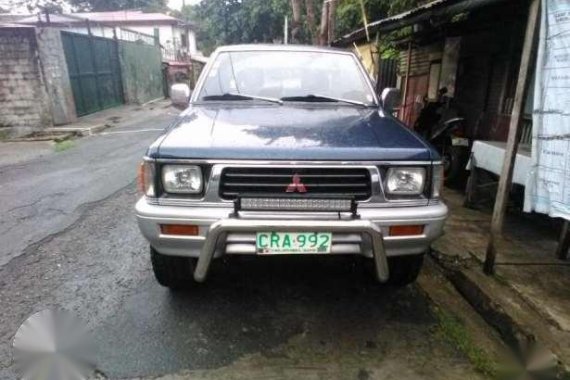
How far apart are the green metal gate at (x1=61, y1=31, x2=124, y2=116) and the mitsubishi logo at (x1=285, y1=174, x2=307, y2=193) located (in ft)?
39.7

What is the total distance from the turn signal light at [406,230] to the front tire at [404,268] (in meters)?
0.47

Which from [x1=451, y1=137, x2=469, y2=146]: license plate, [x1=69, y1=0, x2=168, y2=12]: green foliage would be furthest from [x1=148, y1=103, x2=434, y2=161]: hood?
[x1=69, y1=0, x2=168, y2=12]: green foliage

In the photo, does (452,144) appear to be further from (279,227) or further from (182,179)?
(182,179)

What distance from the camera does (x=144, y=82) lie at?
20.0 m

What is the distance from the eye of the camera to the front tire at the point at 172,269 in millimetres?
2807

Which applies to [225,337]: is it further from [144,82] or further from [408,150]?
[144,82]

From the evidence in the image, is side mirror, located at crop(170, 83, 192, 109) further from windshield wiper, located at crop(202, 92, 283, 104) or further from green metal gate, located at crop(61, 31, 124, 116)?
green metal gate, located at crop(61, 31, 124, 116)

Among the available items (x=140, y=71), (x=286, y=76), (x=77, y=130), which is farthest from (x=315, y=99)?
(x=140, y=71)

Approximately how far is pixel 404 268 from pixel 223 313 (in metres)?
1.23

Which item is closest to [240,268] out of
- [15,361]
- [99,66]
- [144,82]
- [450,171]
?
[15,361]

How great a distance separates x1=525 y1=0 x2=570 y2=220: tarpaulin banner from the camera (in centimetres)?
266

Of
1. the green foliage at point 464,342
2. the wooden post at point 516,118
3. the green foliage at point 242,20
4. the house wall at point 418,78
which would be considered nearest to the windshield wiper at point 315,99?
the wooden post at point 516,118

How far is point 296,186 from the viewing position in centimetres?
238

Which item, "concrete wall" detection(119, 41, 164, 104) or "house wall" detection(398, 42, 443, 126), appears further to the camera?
"concrete wall" detection(119, 41, 164, 104)
